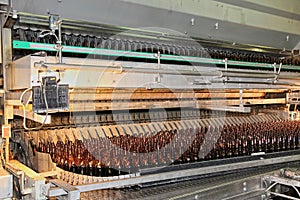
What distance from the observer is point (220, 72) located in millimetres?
2293

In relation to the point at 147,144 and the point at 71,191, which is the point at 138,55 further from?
the point at 71,191

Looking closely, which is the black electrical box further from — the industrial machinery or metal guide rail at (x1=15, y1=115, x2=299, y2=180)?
metal guide rail at (x1=15, y1=115, x2=299, y2=180)

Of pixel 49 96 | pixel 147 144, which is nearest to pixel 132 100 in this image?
pixel 147 144

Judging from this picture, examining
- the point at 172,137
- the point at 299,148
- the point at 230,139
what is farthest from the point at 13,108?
the point at 299,148

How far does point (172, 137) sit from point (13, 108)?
114cm

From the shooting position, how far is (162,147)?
7.14 feet

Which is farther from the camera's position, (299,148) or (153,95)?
(299,148)

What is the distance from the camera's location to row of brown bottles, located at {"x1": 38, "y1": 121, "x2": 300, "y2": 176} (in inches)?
75.7

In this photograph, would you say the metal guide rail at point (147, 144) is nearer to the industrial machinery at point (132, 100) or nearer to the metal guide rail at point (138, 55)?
the industrial machinery at point (132, 100)

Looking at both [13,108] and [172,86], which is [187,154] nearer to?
[172,86]

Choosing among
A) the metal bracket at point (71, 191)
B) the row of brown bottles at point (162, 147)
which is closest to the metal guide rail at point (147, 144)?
the row of brown bottles at point (162, 147)

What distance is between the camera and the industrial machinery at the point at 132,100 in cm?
165

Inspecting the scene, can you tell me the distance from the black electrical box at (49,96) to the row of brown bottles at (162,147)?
0.58 m

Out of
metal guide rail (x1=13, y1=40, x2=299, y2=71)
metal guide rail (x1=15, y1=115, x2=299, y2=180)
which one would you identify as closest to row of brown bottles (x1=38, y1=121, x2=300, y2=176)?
metal guide rail (x1=15, y1=115, x2=299, y2=180)
